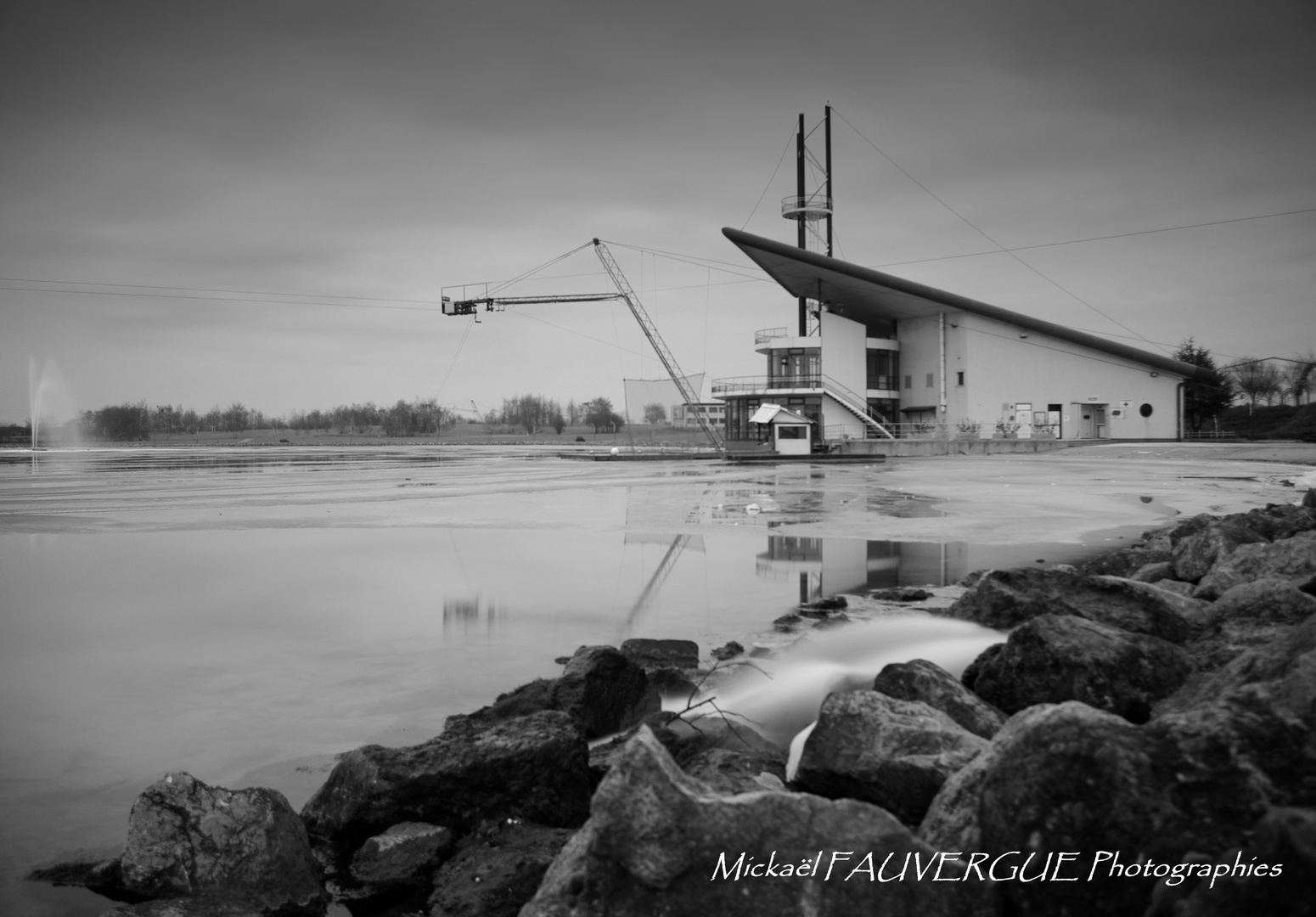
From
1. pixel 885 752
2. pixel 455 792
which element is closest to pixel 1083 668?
pixel 885 752

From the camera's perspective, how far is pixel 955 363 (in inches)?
2372

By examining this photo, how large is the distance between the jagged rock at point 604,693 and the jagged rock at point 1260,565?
5.24m

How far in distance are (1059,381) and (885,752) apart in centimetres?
6129

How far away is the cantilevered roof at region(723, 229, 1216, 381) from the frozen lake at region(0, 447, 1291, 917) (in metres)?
36.1

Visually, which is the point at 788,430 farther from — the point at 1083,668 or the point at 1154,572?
the point at 1083,668

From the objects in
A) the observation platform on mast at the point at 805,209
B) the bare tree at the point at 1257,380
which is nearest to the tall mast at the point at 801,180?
the observation platform on mast at the point at 805,209

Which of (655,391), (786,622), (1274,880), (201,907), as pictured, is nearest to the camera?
(1274,880)

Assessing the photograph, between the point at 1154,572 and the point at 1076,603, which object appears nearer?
the point at 1076,603

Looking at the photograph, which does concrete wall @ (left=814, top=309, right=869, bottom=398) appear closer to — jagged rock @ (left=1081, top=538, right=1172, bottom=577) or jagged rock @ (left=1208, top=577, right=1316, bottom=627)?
jagged rock @ (left=1081, top=538, right=1172, bottom=577)

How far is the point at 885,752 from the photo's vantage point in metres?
3.92

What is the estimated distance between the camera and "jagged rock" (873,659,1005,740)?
4.65 metres

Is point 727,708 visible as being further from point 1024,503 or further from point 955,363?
A: point 955,363

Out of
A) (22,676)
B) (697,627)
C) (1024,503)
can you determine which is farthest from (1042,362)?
(22,676)

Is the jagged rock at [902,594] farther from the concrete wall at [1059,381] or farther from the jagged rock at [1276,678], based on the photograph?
the concrete wall at [1059,381]
